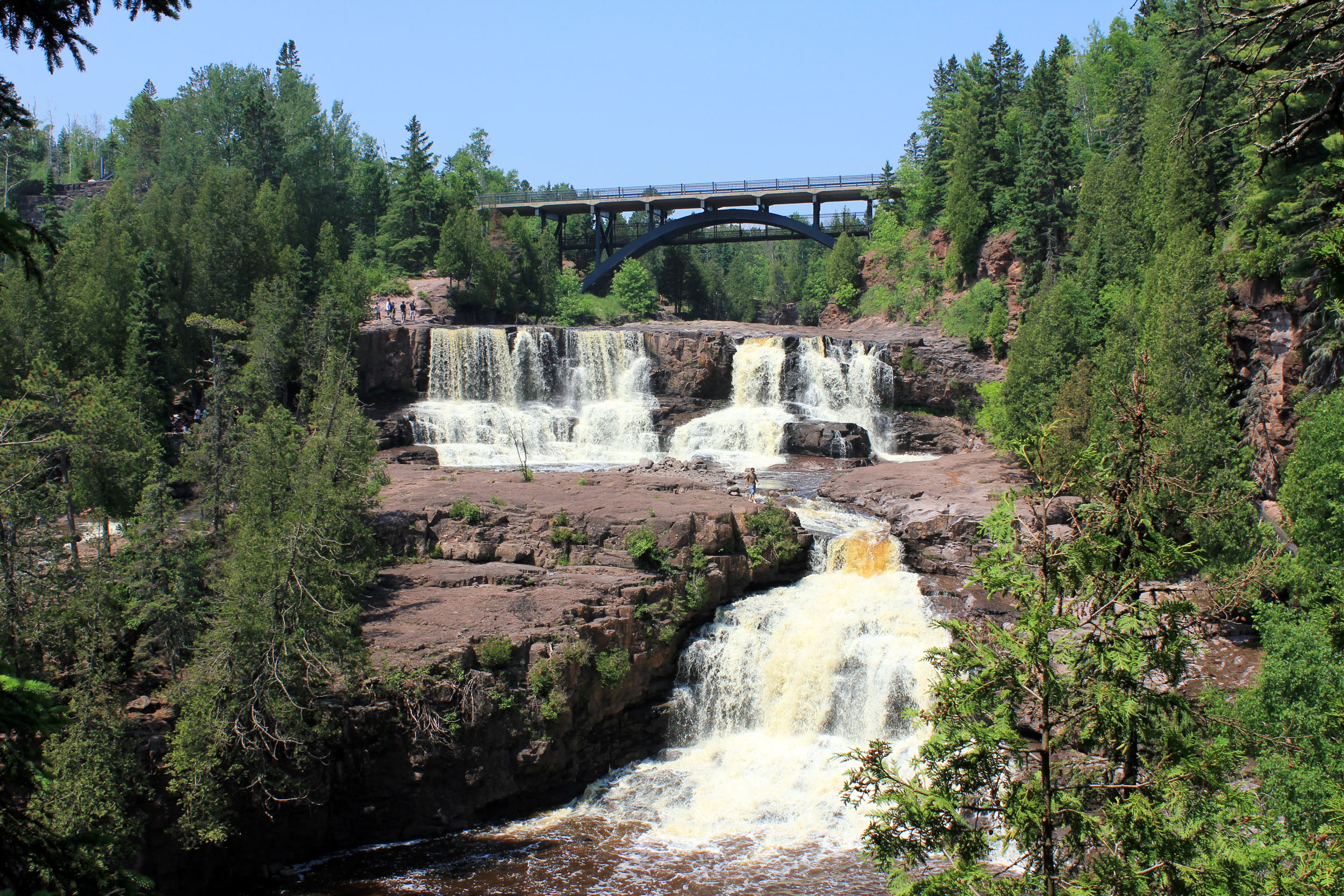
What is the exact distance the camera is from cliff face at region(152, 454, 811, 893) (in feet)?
65.9

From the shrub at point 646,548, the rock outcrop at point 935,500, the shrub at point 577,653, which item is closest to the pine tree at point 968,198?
the rock outcrop at point 935,500

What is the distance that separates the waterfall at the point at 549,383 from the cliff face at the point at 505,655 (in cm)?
1329

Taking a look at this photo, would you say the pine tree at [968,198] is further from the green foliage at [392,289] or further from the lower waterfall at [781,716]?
the lower waterfall at [781,716]

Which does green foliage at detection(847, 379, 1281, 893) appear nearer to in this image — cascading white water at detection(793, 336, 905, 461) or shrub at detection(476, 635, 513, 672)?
shrub at detection(476, 635, 513, 672)

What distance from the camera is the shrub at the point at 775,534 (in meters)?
27.6

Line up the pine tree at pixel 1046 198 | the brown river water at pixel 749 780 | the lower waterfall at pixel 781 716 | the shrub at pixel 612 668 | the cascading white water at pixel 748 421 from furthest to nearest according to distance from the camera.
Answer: the pine tree at pixel 1046 198
the cascading white water at pixel 748 421
the shrub at pixel 612 668
the lower waterfall at pixel 781 716
the brown river water at pixel 749 780

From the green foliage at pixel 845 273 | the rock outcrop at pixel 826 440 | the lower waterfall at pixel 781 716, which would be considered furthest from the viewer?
the green foliage at pixel 845 273

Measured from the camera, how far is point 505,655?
843 inches

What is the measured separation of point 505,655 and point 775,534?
9374mm

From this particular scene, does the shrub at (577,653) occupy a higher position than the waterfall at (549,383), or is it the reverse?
the waterfall at (549,383)

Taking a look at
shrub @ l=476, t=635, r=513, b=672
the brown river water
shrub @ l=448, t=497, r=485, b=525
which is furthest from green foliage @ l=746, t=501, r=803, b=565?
shrub @ l=476, t=635, r=513, b=672

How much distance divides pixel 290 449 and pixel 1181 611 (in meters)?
19.3

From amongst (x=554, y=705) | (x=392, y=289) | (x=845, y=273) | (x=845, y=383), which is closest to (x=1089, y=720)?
(x=554, y=705)

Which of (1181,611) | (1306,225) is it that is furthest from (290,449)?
(1306,225)
